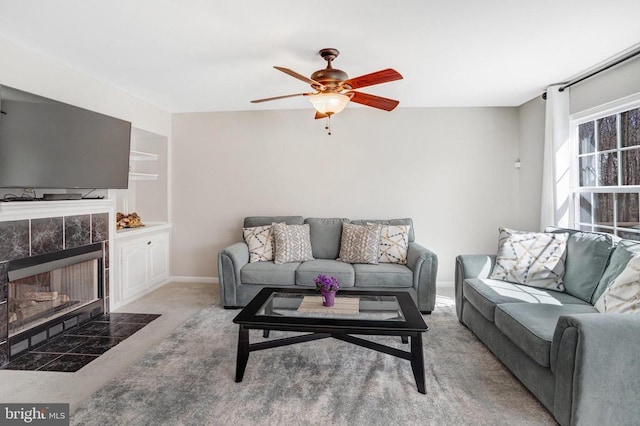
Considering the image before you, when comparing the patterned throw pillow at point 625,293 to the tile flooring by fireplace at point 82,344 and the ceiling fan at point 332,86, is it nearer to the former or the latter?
the ceiling fan at point 332,86

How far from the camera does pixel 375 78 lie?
2.43 m

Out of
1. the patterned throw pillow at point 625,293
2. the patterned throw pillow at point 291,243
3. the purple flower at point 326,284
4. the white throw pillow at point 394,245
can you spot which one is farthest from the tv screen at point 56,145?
the patterned throw pillow at point 625,293

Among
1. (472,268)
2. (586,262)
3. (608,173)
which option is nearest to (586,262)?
(586,262)

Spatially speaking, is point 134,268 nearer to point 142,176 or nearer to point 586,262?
point 142,176

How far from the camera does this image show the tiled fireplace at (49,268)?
8.27 ft

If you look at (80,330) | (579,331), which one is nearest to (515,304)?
(579,331)

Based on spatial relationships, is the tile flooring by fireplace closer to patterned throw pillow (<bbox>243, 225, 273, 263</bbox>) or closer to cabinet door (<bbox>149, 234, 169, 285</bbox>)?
cabinet door (<bbox>149, 234, 169, 285</bbox>)

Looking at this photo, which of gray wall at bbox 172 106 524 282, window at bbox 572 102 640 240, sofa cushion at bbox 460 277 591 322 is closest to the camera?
sofa cushion at bbox 460 277 591 322

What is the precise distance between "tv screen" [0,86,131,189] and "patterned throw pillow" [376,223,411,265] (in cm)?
297

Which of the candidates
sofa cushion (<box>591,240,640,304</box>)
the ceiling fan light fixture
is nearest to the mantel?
the ceiling fan light fixture

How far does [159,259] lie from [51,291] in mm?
1524

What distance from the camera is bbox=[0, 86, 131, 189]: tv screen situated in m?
2.50

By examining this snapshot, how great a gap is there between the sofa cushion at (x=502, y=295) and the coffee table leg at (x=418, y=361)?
27.8 inches
